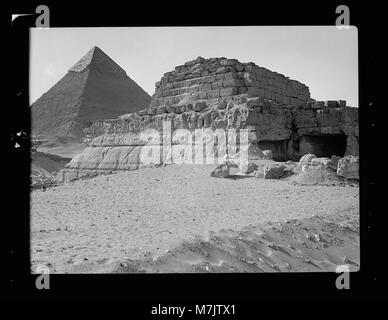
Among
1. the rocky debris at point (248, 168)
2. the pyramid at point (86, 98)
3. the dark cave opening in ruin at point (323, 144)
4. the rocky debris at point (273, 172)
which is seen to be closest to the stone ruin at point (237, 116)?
the dark cave opening in ruin at point (323, 144)

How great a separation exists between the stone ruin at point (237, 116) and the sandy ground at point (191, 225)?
3.23 meters

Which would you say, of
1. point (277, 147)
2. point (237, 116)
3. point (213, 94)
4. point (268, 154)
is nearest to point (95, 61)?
point (213, 94)

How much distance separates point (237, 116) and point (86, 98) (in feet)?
136

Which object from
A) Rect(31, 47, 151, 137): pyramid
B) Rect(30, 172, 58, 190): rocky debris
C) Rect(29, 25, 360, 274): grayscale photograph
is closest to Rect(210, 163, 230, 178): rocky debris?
Rect(29, 25, 360, 274): grayscale photograph

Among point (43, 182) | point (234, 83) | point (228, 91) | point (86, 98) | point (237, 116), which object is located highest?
point (86, 98)

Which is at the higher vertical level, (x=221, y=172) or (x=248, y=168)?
(x=248, y=168)

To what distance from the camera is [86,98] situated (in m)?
48.8

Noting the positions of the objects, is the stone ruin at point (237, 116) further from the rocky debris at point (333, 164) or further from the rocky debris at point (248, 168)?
the rocky debris at point (333, 164)

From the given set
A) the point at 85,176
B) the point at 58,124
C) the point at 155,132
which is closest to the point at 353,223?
the point at 155,132

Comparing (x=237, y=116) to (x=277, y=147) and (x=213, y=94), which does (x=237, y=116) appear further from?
(x=213, y=94)

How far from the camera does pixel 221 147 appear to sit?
36.5 ft

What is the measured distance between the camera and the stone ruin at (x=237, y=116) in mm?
11539

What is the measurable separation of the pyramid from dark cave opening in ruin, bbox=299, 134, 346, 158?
129 feet
